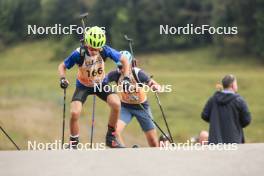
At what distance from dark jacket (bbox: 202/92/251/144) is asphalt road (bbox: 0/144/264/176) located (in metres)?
0.96

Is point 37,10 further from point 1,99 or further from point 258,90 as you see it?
point 258,90

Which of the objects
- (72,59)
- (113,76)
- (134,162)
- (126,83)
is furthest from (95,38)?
(134,162)

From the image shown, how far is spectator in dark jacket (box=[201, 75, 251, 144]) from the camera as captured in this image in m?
6.16

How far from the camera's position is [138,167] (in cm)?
479

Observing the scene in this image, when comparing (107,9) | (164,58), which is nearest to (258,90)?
(164,58)

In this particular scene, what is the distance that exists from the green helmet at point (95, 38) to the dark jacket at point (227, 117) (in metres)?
1.38

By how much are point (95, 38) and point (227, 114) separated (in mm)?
1649

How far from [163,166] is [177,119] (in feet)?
61.8

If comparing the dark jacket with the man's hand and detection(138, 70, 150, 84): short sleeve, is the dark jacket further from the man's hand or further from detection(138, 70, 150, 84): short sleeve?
detection(138, 70, 150, 84): short sleeve

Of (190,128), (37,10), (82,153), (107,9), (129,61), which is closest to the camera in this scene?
(82,153)

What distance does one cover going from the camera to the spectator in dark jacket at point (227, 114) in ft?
20.2

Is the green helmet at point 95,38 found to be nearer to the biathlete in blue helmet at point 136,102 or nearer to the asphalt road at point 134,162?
the biathlete in blue helmet at point 136,102

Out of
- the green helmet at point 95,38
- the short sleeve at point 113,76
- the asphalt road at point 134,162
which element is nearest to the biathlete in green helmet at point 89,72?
the green helmet at point 95,38

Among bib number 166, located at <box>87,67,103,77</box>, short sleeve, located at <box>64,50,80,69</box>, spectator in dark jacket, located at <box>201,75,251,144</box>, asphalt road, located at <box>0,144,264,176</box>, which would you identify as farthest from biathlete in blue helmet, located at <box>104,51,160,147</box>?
asphalt road, located at <box>0,144,264,176</box>
